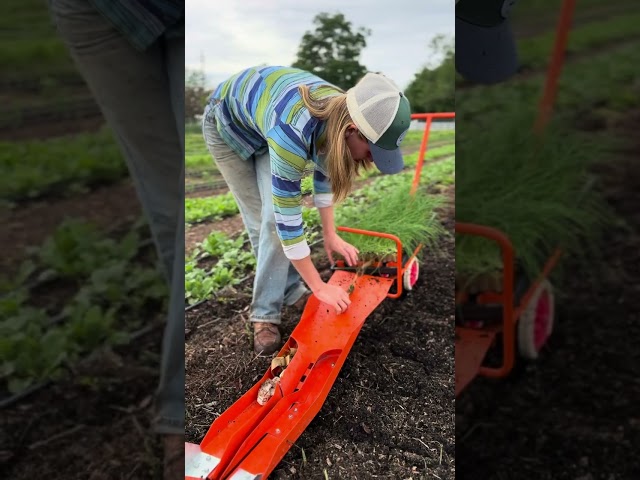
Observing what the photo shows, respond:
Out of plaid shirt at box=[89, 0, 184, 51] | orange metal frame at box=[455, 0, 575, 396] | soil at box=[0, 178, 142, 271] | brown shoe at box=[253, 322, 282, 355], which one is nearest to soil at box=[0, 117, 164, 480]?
soil at box=[0, 178, 142, 271]

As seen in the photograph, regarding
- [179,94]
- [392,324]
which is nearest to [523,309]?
[179,94]

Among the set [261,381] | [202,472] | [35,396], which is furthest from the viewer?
[261,381]

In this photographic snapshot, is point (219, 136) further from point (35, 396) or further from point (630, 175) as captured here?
point (630, 175)

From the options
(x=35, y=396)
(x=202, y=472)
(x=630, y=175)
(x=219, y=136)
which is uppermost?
(x=219, y=136)

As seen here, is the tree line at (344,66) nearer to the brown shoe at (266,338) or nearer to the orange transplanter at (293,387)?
the orange transplanter at (293,387)

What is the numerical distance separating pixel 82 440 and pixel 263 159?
0.93 meters

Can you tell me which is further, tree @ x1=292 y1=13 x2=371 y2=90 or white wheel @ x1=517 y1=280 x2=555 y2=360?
tree @ x1=292 y1=13 x2=371 y2=90

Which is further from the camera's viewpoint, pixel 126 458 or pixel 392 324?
pixel 392 324

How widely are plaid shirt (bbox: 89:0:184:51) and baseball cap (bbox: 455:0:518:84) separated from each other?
42 centimetres

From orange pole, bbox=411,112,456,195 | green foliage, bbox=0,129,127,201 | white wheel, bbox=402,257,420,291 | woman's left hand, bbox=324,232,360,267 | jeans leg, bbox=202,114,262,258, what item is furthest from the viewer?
white wheel, bbox=402,257,420,291

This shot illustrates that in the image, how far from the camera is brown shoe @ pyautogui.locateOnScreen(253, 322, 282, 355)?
1.42 meters

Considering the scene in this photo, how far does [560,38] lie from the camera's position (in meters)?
0.41

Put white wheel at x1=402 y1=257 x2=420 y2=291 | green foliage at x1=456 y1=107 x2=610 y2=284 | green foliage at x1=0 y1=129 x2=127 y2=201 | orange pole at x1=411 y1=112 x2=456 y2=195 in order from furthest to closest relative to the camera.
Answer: white wheel at x1=402 y1=257 x2=420 y2=291 → orange pole at x1=411 y1=112 x2=456 y2=195 → green foliage at x1=0 y1=129 x2=127 y2=201 → green foliage at x1=456 y1=107 x2=610 y2=284

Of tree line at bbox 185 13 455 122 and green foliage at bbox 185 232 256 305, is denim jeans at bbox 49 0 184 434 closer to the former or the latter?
tree line at bbox 185 13 455 122
